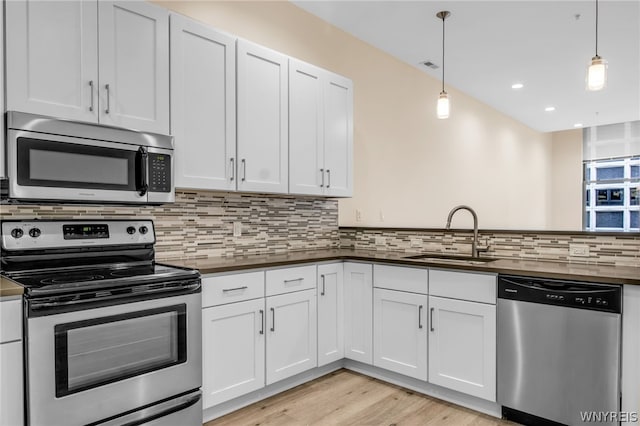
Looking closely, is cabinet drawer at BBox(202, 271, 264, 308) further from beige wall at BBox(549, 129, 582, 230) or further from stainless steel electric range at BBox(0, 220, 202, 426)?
beige wall at BBox(549, 129, 582, 230)

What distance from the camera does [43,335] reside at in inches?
64.9

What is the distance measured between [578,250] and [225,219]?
2.30m

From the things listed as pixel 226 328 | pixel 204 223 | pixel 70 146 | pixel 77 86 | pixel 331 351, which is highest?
pixel 77 86

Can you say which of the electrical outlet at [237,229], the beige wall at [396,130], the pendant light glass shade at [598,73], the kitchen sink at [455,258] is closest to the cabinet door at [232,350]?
the electrical outlet at [237,229]

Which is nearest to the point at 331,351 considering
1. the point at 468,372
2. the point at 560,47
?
the point at 468,372

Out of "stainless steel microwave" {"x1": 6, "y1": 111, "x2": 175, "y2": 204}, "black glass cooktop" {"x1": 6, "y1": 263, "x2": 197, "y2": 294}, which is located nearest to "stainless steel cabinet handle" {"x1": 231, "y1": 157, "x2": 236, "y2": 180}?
"stainless steel microwave" {"x1": 6, "y1": 111, "x2": 175, "y2": 204}

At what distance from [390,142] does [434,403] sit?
2698 millimetres

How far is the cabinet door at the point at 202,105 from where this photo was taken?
2453 mm

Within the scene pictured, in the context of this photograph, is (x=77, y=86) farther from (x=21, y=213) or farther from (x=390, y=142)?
(x=390, y=142)

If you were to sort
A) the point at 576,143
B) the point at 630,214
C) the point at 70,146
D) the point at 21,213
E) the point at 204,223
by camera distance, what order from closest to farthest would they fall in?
the point at 70,146 → the point at 21,213 → the point at 204,223 → the point at 630,214 → the point at 576,143

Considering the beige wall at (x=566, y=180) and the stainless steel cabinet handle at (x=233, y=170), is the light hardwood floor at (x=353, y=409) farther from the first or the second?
the beige wall at (x=566, y=180)

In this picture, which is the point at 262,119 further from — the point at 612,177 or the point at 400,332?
the point at 612,177

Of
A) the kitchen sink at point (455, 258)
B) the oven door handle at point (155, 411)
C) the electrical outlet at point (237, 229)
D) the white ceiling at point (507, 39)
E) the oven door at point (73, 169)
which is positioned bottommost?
the oven door handle at point (155, 411)

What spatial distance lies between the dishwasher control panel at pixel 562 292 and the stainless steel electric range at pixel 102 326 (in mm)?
1670
